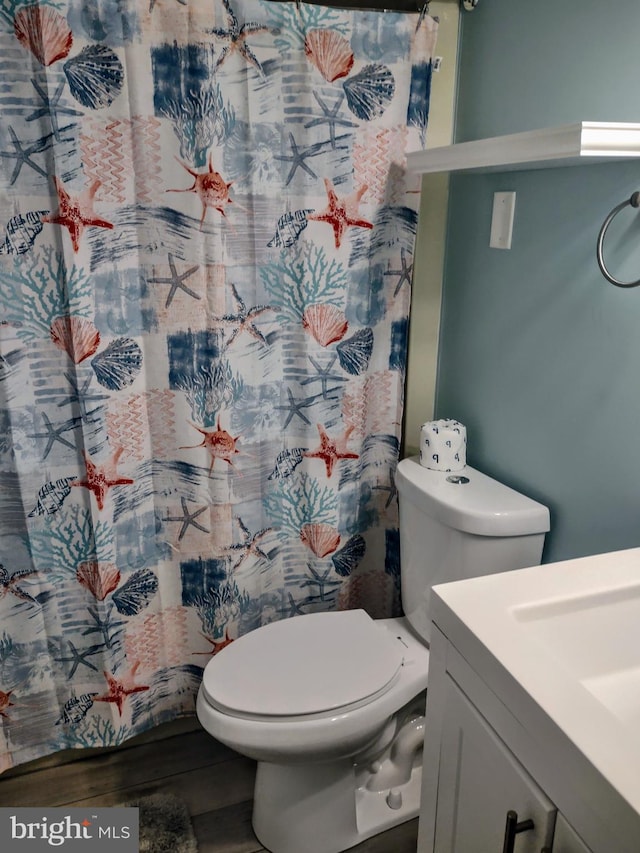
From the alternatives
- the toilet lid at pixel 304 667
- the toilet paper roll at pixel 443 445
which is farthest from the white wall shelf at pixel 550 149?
the toilet lid at pixel 304 667

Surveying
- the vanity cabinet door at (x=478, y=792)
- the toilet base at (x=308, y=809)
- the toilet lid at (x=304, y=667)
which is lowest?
the toilet base at (x=308, y=809)

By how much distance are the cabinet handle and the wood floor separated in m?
0.86

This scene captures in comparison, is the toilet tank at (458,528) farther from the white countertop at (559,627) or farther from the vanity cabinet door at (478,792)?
the vanity cabinet door at (478,792)

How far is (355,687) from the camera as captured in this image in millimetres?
Result: 1495

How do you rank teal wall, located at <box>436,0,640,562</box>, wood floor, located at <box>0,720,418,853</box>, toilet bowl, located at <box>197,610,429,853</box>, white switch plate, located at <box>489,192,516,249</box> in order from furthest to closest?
wood floor, located at <box>0,720,418,853</box>
white switch plate, located at <box>489,192,516,249</box>
toilet bowl, located at <box>197,610,429,853</box>
teal wall, located at <box>436,0,640,562</box>

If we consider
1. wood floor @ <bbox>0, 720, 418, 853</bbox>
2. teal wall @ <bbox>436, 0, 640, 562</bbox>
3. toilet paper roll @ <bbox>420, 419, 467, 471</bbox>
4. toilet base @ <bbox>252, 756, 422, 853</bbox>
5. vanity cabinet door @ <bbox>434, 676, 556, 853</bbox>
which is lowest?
wood floor @ <bbox>0, 720, 418, 853</bbox>

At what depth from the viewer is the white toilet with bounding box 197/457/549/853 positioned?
1449mm

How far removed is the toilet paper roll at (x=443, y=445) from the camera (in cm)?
172

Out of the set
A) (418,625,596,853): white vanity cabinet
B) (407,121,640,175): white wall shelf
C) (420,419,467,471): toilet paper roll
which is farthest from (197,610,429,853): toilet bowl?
(407,121,640,175): white wall shelf

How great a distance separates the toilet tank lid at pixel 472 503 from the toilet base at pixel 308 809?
617 mm

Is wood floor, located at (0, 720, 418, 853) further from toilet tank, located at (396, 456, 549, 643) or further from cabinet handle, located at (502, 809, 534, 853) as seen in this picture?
cabinet handle, located at (502, 809, 534, 853)

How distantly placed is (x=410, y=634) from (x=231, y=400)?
74 cm

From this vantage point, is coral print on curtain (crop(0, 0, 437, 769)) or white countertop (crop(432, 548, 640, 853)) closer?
white countertop (crop(432, 548, 640, 853))

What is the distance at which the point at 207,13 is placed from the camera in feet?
4.84
